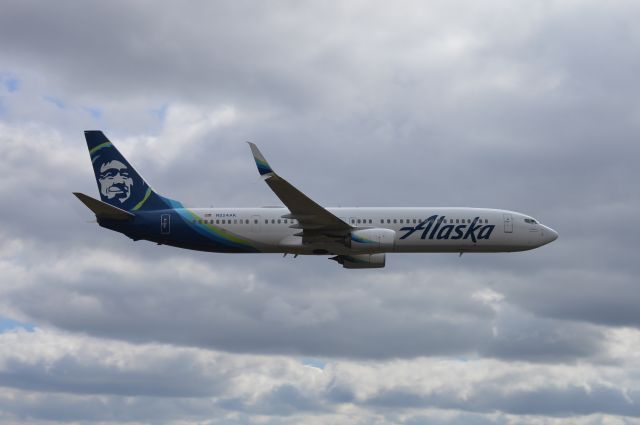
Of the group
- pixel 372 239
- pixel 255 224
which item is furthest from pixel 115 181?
pixel 372 239

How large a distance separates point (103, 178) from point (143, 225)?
22.2 ft

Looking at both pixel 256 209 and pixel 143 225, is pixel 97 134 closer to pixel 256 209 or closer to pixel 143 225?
pixel 143 225

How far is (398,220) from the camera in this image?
74188mm

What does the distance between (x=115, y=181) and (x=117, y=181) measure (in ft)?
0.62

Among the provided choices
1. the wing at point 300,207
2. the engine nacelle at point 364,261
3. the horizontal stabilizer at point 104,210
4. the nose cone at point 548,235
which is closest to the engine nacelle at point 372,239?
the wing at point 300,207

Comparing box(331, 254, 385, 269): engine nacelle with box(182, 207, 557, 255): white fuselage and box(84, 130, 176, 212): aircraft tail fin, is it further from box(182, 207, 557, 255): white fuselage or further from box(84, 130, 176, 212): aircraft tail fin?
box(84, 130, 176, 212): aircraft tail fin

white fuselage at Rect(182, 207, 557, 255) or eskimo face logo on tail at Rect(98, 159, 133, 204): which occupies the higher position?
eskimo face logo on tail at Rect(98, 159, 133, 204)

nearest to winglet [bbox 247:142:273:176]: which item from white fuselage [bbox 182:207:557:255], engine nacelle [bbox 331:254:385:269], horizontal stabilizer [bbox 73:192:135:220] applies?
white fuselage [bbox 182:207:557:255]

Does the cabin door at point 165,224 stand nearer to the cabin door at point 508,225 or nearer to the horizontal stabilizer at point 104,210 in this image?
the horizontal stabilizer at point 104,210

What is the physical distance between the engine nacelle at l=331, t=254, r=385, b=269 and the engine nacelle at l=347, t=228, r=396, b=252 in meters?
5.99

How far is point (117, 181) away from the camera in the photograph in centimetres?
7831

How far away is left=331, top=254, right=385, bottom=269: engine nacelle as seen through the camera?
78.4m

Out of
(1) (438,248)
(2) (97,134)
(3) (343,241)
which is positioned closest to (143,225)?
(2) (97,134)

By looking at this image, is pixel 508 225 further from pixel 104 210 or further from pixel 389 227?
pixel 104 210
